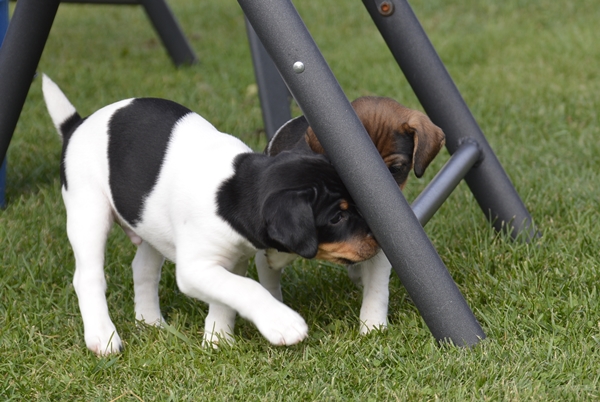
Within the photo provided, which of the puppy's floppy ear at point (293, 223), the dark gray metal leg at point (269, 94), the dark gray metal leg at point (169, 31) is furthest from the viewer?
the dark gray metal leg at point (169, 31)

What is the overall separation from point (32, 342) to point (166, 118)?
85cm

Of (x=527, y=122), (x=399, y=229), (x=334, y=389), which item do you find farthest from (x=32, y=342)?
(x=527, y=122)

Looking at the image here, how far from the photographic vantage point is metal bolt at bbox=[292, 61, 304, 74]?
2.22 m

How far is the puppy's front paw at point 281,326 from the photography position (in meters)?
2.21

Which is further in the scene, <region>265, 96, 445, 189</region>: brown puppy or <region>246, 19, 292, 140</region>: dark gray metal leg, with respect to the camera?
<region>246, 19, 292, 140</region>: dark gray metal leg

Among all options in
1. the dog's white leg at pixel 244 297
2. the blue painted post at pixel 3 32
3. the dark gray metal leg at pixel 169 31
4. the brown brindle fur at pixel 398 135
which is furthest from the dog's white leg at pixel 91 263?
the dark gray metal leg at pixel 169 31

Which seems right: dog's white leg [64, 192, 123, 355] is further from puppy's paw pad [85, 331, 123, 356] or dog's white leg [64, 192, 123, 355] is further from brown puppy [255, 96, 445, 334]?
brown puppy [255, 96, 445, 334]

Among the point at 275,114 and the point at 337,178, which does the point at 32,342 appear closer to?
the point at 337,178

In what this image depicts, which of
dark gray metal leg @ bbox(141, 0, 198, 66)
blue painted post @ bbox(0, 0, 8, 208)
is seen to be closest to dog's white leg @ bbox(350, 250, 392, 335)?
blue painted post @ bbox(0, 0, 8, 208)

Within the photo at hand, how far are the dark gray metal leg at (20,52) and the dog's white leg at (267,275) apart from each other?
1.14 meters

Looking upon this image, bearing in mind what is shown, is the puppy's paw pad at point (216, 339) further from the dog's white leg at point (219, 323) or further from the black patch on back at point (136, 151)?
the black patch on back at point (136, 151)

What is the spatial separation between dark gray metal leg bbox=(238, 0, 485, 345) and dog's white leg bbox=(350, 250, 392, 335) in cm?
28

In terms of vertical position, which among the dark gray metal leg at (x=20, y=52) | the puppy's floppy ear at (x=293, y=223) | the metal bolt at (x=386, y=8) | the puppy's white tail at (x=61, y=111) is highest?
the dark gray metal leg at (x=20, y=52)

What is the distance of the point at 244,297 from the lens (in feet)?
7.52
